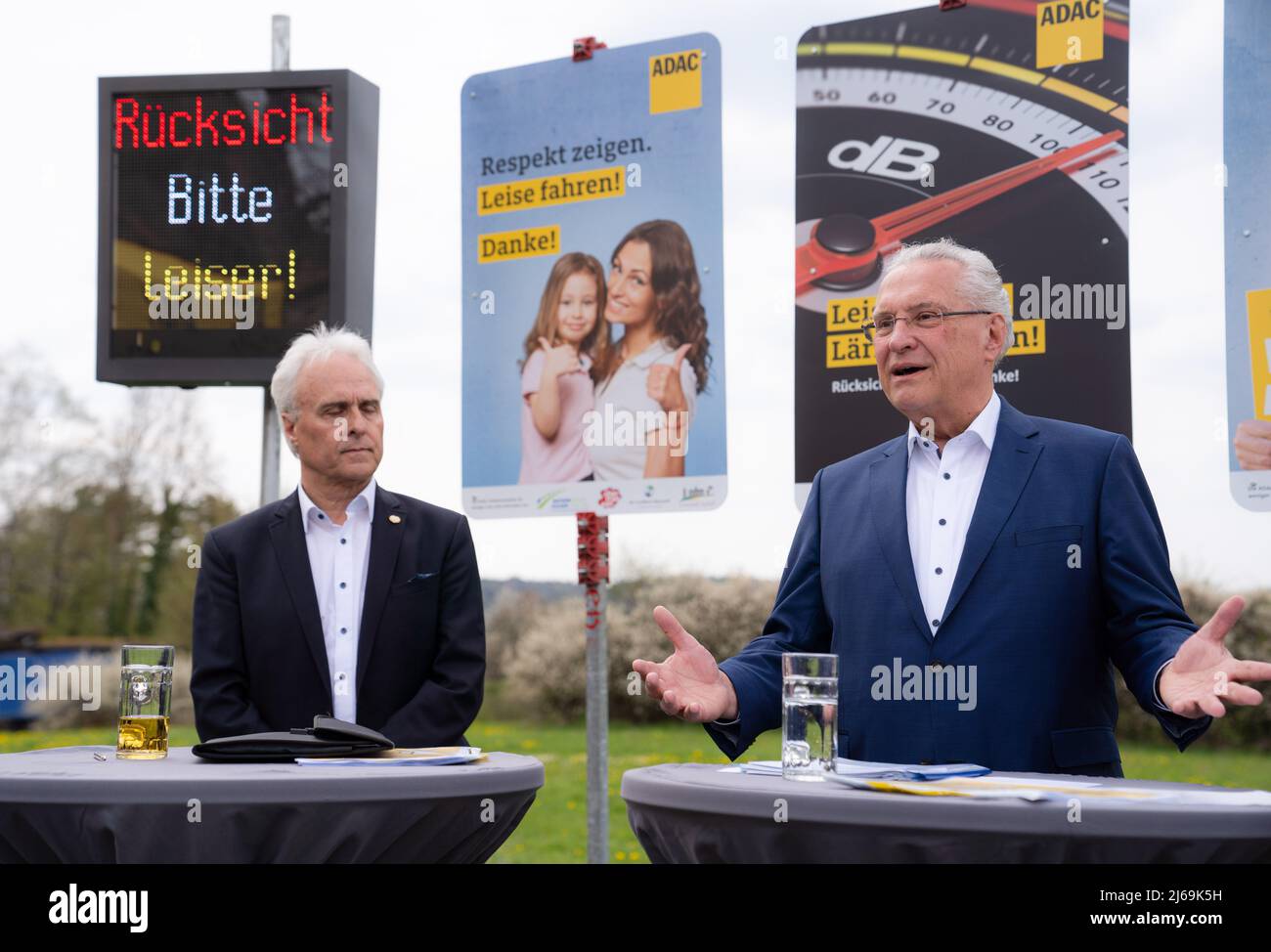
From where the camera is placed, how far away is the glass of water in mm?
1911

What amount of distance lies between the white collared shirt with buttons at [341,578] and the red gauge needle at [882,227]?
1555 millimetres

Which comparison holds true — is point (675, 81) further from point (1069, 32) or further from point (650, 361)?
point (1069, 32)

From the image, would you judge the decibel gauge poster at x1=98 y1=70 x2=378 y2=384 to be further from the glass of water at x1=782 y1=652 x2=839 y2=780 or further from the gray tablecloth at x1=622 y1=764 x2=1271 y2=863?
the gray tablecloth at x1=622 y1=764 x2=1271 y2=863

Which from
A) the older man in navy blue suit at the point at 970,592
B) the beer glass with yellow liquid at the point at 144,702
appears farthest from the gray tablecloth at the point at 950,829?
the beer glass with yellow liquid at the point at 144,702

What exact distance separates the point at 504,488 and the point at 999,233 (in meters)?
1.80

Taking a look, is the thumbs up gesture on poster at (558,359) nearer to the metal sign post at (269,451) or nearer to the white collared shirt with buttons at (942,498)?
the metal sign post at (269,451)

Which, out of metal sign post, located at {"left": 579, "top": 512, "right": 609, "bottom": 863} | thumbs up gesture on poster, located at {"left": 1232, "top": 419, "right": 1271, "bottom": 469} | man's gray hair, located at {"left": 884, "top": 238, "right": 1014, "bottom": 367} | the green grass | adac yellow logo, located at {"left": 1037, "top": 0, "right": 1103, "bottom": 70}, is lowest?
the green grass

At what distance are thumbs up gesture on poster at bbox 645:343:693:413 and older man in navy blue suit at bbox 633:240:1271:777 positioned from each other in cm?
→ 154

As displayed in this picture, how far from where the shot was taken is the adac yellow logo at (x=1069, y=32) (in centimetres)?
360

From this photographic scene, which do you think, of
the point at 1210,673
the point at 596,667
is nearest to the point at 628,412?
the point at 596,667

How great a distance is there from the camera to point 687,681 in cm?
213

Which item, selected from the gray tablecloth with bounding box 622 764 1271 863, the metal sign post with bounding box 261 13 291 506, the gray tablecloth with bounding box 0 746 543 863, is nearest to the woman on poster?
the metal sign post with bounding box 261 13 291 506

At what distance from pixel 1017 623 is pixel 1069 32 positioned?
2.00 metres

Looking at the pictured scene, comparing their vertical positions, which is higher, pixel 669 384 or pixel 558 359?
pixel 558 359
